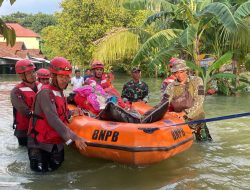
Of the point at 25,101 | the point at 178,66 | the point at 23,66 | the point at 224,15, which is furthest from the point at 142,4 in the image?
the point at 25,101

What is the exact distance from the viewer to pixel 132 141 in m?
5.30

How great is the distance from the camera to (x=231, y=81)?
18.1 metres

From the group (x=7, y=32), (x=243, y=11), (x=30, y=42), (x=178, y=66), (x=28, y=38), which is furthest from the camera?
(x=30, y=42)

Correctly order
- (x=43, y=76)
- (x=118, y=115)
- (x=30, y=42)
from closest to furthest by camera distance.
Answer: (x=118, y=115) → (x=43, y=76) → (x=30, y=42)

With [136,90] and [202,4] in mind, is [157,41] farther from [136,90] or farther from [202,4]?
[136,90]

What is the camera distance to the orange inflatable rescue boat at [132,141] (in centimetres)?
531

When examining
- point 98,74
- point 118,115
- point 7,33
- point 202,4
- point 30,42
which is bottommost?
point 118,115

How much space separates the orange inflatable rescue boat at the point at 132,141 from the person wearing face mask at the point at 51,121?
1.56ft

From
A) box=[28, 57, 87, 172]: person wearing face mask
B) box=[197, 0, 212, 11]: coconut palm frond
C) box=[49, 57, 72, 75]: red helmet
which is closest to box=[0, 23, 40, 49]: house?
box=[197, 0, 212, 11]: coconut palm frond

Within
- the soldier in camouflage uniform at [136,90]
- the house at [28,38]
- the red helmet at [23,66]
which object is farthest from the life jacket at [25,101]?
the house at [28,38]

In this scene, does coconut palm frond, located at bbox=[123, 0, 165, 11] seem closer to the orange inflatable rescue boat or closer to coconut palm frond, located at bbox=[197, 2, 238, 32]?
coconut palm frond, located at bbox=[197, 2, 238, 32]

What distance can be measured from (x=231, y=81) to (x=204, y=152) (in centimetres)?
1145

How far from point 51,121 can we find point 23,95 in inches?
76.4

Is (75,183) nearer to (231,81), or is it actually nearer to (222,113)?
(222,113)
